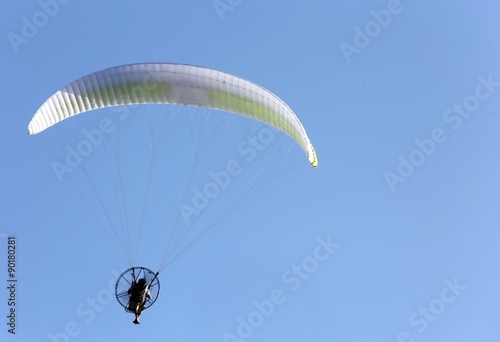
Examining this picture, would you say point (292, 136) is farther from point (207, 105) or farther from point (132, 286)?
point (132, 286)

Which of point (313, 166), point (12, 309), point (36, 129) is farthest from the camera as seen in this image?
point (12, 309)

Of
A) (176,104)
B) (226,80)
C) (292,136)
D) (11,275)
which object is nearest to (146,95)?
(176,104)

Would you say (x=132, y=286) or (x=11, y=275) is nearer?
(x=132, y=286)

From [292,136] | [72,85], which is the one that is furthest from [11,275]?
[292,136]

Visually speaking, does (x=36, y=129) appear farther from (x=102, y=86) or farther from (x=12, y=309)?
(x=12, y=309)

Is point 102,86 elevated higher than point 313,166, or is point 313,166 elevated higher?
point 102,86

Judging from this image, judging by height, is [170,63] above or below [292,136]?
above

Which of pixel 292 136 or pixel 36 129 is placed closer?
pixel 36 129

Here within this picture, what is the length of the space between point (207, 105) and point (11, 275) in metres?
10.5

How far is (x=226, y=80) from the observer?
73.6ft

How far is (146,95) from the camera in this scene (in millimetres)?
22719

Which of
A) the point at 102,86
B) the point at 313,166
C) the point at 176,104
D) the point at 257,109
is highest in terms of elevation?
the point at 102,86

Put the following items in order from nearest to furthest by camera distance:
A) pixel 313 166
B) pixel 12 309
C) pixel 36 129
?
pixel 36 129 < pixel 313 166 < pixel 12 309

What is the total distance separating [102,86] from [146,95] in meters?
1.44
